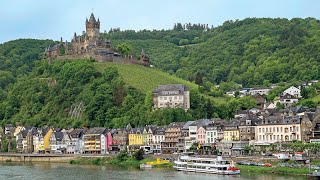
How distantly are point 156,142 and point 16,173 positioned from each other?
25661mm

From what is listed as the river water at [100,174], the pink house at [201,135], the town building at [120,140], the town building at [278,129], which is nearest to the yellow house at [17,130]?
the town building at [120,140]

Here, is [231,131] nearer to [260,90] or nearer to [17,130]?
[17,130]

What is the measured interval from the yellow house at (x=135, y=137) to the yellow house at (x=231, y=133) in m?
16.3

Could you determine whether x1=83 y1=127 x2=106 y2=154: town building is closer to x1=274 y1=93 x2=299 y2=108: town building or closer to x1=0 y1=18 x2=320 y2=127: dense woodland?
x1=0 y1=18 x2=320 y2=127: dense woodland

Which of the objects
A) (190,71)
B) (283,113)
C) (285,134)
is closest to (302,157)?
(285,134)

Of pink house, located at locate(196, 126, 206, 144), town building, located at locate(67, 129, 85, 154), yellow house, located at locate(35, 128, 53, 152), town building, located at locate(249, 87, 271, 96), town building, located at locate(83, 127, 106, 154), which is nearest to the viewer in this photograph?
pink house, located at locate(196, 126, 206, 144)

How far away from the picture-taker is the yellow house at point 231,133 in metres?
91.0

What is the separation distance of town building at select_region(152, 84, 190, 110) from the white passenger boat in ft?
108

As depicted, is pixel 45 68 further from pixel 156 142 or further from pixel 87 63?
pixel 156 142

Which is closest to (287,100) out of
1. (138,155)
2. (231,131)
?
(231,131)

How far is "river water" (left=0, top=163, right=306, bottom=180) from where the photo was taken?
6981 cm

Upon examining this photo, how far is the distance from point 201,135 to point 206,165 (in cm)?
1968

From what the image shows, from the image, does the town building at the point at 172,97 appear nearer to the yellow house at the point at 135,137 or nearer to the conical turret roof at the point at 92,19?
the yellow house at the point at 135,137

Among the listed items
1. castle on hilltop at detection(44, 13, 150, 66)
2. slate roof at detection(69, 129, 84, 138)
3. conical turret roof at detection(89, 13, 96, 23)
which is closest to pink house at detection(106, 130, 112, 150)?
slate roof at detection(69, 129, 84, 138)
